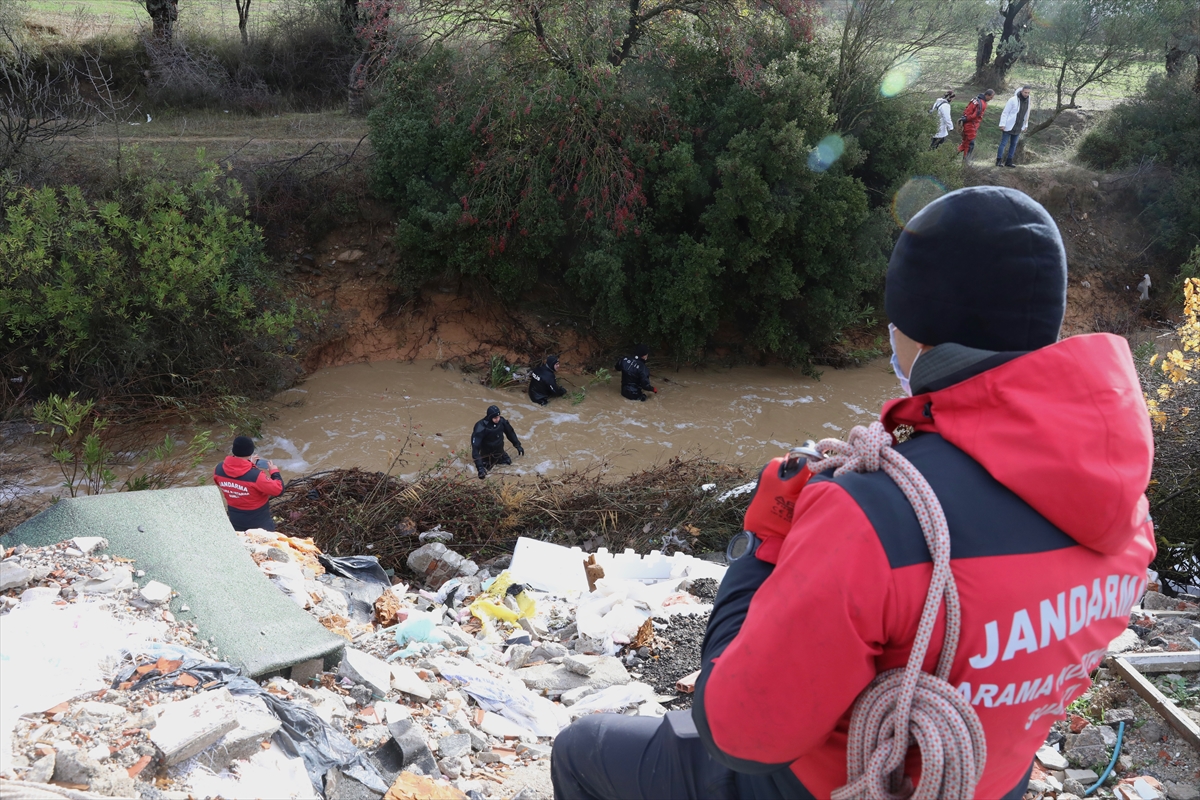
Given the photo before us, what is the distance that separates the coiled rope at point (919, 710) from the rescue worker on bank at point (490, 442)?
850 centimetres

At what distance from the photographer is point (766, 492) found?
4.47 feet

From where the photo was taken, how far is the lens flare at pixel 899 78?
13.5 metres

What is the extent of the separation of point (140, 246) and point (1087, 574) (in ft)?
36.1

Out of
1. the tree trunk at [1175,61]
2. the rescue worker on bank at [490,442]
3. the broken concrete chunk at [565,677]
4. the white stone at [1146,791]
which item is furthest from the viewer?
→ the tree trunk at [1175,61]

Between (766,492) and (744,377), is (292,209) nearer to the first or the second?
(744,377)

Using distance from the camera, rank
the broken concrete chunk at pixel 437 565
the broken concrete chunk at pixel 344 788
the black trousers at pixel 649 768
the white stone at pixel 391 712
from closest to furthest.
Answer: the black trousers at pixel 649 768 < the broken concrete chunk at pixel 344 788 < the white stone at pixel 391 712 < the broken concrete chunk at pixel 437 565

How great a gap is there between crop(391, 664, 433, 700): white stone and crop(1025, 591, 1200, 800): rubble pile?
236cm

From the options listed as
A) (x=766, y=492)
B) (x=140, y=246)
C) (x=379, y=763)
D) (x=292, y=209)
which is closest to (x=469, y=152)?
(x=292, y=209)

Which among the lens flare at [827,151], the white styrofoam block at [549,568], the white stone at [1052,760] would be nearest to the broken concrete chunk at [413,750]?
the white stone at [1052,760]

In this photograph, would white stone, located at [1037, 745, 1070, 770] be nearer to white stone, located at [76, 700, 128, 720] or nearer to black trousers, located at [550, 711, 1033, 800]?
black trousers, located at [550, 711, 1033, 800]

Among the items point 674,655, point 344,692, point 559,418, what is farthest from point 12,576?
point 559,418

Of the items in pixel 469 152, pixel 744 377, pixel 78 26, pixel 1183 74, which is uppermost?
pixel 78 26

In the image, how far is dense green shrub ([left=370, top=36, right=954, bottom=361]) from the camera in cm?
1205

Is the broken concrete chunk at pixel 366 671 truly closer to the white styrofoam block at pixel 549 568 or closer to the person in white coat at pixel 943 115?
the white styrofoam block at pixel 549 568
